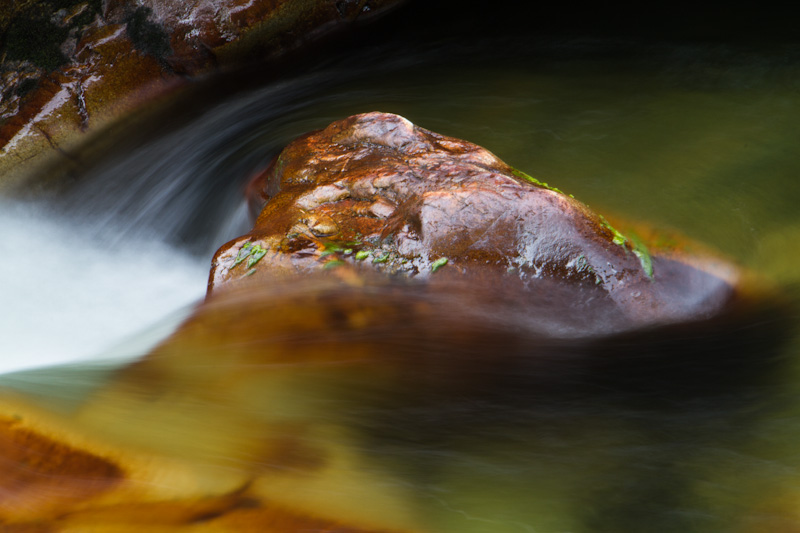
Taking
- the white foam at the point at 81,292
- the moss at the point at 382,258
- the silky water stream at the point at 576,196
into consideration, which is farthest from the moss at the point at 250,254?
the moss at the point at 382,258

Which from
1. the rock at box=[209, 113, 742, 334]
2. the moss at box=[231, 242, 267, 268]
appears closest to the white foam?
the moss at box=[231, 242, 267, 268]

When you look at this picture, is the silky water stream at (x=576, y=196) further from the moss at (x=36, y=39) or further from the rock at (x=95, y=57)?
the moss at (x=36, y=39)

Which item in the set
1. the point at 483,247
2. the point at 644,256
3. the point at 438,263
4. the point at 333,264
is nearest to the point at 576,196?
the point at 644,256

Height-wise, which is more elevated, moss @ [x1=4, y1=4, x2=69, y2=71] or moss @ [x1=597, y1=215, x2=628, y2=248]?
moss @ [x1=4, y1=4, x2=69, y2=71]

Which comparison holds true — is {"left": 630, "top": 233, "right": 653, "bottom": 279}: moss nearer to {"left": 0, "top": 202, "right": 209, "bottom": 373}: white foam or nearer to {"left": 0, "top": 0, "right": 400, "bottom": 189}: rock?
{"left": 0, "top": 202, "right": 209, "bottom": 373}: white foam

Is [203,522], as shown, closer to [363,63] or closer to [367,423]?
[367,423]
